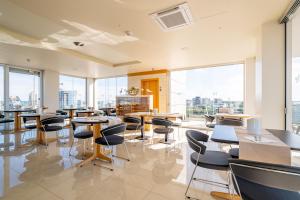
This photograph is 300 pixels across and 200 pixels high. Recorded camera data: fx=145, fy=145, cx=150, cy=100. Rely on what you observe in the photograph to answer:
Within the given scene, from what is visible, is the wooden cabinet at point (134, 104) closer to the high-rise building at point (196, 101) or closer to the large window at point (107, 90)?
the high-rise building at point (196, 101)

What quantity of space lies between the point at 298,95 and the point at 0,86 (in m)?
10.2

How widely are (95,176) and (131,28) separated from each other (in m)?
2.98

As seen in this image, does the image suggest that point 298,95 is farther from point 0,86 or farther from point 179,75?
point 0,86

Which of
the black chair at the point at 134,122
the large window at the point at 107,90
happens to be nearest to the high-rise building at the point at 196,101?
the black chair at the point at 134,122

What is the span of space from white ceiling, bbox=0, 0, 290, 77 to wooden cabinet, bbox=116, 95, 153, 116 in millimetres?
1744

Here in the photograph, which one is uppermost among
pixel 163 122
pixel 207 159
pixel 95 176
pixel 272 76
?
pixel 272 76

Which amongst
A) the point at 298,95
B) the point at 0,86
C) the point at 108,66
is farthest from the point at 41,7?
the point at 0,86

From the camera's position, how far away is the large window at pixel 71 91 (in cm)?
883

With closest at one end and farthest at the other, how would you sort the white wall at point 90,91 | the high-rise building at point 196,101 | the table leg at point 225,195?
the table leg at point 225,195 → the high-rise building at point 196,101 → the white wall at point 90,91

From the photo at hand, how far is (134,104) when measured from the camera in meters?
6.41

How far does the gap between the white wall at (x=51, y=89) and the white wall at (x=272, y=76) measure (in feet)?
30.0

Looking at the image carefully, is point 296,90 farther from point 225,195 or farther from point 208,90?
point 208,90

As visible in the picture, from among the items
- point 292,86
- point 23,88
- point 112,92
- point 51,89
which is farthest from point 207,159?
point 112,92

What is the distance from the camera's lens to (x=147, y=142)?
432 cm
